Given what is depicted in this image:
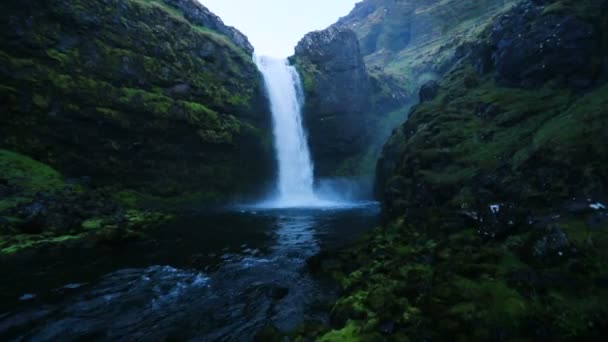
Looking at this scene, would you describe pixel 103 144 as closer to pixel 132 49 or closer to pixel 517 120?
pixel 132 49

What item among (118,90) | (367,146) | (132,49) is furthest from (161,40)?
(367,146)

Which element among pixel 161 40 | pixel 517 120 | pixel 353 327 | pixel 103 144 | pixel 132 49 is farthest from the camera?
pixel 161 40

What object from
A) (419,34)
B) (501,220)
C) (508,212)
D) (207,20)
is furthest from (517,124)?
(419,34)

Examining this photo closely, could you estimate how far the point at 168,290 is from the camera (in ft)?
44.5

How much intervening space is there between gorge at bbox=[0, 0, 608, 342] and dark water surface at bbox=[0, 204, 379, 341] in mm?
100

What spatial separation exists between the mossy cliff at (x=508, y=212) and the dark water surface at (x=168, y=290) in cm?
225

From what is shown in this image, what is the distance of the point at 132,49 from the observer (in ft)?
122

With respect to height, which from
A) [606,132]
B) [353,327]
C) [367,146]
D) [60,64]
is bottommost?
[353,327]

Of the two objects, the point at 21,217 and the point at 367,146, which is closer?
the point at 21,217

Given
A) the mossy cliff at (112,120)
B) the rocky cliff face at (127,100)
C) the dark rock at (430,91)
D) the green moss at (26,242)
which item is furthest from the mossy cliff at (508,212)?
the rocky cliff face at (127,100)

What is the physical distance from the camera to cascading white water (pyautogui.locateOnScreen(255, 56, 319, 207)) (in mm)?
48219

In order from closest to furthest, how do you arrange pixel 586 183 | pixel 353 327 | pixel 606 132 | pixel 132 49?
pixel 353 327 < pixel 586 183 < pixel 606 132 < pixel 132 49

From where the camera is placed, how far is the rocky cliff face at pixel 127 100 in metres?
31.5

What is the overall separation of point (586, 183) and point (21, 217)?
29782 mm
